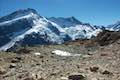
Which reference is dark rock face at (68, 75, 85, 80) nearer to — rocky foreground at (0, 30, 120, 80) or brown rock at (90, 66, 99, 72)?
rocky foreground at (0, 30, 120, 80)

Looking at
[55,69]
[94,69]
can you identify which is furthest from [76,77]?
[55,69]

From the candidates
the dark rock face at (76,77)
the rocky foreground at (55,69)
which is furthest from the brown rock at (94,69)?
the dark rock face at (76,77)

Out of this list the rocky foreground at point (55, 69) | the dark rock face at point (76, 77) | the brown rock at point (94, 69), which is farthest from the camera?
the brown rock at point (94, 69)

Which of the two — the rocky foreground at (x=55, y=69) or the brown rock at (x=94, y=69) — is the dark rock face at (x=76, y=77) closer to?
the rocky foreground at (x=55, y=69)

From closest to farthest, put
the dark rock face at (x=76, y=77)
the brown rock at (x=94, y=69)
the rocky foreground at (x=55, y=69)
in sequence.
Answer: the dark rock face at (x=76, y=77) < the rocky foreground at (x=55, y=69) < the brown rock at (x=94, y=69)

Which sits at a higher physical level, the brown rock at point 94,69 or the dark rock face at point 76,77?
the brown rock at point 94,69

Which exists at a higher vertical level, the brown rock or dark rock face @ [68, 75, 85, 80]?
the brown rock

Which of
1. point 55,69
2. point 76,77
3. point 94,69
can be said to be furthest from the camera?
point 55,69

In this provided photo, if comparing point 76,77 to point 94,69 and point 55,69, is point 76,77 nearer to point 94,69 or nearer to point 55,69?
point 94,69

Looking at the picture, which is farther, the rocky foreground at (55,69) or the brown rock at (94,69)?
the brown rock at (94,69)

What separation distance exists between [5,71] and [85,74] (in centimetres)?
643

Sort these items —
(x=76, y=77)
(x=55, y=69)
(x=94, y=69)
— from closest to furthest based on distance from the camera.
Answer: (x=76, y=77) → (x=94, y=69) → (x=55, y=69)

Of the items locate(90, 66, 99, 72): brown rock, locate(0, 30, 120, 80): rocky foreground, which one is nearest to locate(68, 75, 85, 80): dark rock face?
locate(0, 30, 120, 80): rocky foreground

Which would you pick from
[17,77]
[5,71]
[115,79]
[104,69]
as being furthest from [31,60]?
[115,79]
